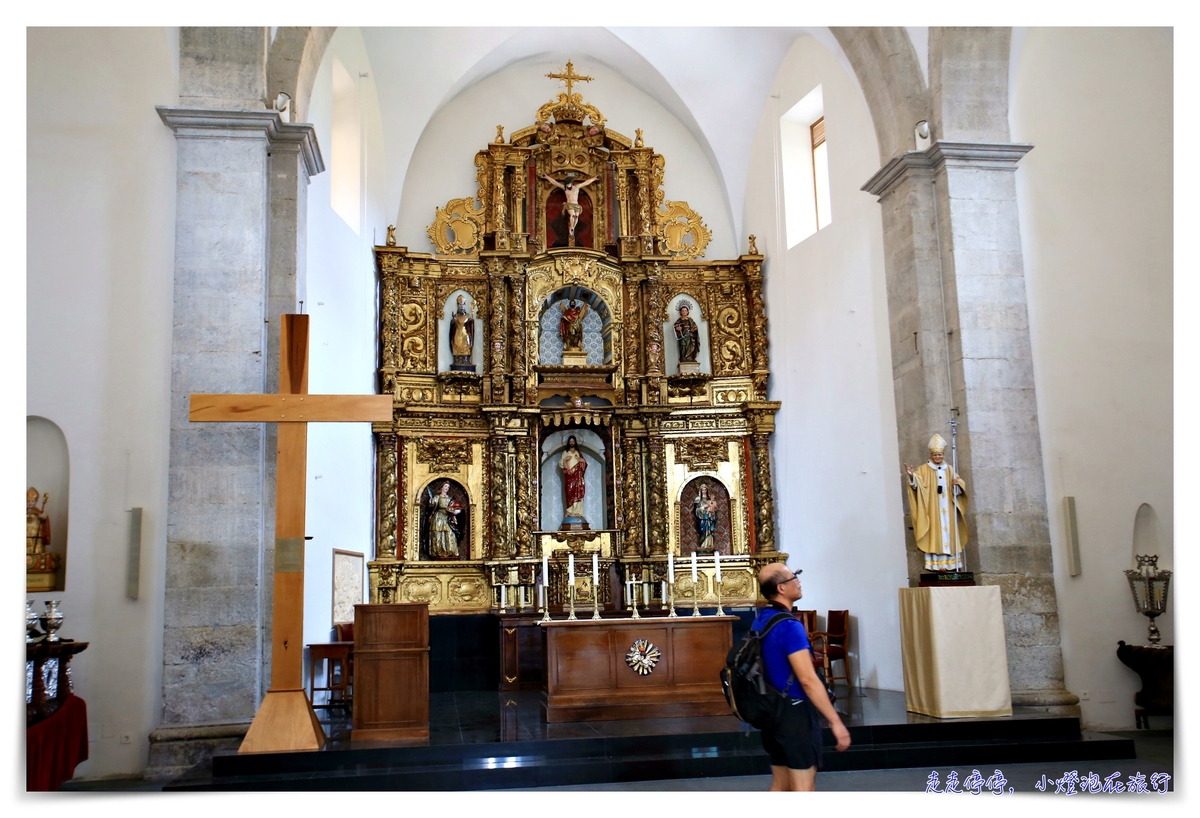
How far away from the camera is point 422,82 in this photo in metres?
13.8

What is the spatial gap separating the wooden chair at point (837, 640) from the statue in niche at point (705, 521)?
264cm

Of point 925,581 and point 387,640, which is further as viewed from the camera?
point 925,581

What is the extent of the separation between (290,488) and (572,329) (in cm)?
744

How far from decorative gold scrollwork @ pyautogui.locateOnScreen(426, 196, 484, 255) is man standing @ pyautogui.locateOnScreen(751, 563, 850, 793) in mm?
10423

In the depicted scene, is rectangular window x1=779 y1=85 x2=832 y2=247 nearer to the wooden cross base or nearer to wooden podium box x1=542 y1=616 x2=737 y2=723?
wooden podium box x1=542 y1=616 x2=737 y2=723

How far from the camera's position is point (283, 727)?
692 centimetres

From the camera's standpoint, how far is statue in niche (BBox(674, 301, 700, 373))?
14.4 m

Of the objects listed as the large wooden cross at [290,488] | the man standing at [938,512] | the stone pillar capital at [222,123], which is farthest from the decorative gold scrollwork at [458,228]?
the man standing at [938,512]

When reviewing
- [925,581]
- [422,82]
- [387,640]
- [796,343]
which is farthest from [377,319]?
[925,581]

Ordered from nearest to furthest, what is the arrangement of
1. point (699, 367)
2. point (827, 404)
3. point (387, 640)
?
point (387, 640) → point (827, 404) → point (699, 367)

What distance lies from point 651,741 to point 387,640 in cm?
210

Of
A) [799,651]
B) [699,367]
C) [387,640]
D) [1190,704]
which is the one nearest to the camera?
[799,651]

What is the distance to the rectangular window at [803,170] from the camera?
1343 cm

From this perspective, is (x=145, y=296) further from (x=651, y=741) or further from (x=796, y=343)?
(x=796, y=343)
